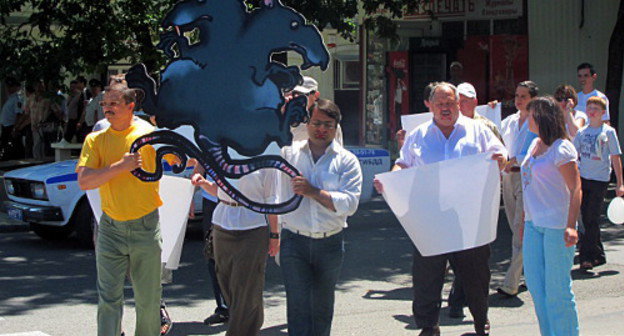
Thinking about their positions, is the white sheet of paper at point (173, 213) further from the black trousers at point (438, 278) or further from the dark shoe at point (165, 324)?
the black trousers at point (438, 278)

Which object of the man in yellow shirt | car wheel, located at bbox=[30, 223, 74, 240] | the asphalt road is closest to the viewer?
the man in yellow shirt

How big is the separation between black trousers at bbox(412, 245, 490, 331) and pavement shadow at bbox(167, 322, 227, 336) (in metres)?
1.77

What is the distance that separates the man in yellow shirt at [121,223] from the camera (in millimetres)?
5656

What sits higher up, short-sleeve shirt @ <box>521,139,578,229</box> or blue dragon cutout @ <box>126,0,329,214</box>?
blue dragon cutout @ <box>126,0,329,214</box>

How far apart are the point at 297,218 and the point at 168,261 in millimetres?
982

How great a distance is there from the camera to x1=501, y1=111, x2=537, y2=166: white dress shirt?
826 cm

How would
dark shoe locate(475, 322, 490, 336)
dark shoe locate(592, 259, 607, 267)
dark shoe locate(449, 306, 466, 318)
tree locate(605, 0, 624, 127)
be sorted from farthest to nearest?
1. tree locate(605, 0, 624, 127)
2. dark shoe locate(592, 259, 607, 267)
3. dark shoe locate(449, 306, 466, 318)
4. dark shoe locate(475, 322, 490, 336)

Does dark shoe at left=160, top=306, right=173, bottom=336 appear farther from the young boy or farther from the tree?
the tree

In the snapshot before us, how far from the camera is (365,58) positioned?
70.7ft

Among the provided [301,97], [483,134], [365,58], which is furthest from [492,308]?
[365,58]

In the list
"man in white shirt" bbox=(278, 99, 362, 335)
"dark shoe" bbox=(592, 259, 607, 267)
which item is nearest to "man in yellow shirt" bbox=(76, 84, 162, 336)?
"man in white shirt" bbox=(278, 99, 362, 335)

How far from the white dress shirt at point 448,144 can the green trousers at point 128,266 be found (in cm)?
194

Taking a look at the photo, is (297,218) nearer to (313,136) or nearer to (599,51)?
(313,136)

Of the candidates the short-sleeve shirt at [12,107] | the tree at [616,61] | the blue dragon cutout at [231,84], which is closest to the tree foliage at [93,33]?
the short-sleeve shirt at [12,107]
